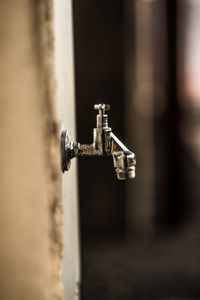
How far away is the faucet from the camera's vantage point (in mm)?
836

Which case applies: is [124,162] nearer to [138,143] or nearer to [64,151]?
[64,151]

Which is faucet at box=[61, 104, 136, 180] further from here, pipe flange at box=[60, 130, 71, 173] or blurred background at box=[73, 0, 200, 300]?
blurred background at box=[73, 0, 200, 300]

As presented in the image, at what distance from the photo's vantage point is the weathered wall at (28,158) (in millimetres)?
739

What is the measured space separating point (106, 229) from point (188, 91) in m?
1.43

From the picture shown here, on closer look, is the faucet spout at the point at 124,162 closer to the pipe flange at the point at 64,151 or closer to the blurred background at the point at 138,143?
the pipe flange at the point at 64,151

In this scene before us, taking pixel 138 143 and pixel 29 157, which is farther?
pixel 138 143

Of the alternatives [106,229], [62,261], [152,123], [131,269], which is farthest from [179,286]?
[62,261]

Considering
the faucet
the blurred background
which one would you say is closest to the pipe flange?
the faucet

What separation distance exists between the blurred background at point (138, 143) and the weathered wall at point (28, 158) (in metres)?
1.40

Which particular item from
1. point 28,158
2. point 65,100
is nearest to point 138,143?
point 65,100

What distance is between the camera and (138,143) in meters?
2.88

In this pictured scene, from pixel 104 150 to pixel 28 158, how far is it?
17 cm

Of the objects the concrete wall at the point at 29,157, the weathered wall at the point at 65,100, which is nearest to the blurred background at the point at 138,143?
the weathered wall at the point at 65,100

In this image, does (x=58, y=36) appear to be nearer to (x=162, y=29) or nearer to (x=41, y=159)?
(x=41, y=159)
